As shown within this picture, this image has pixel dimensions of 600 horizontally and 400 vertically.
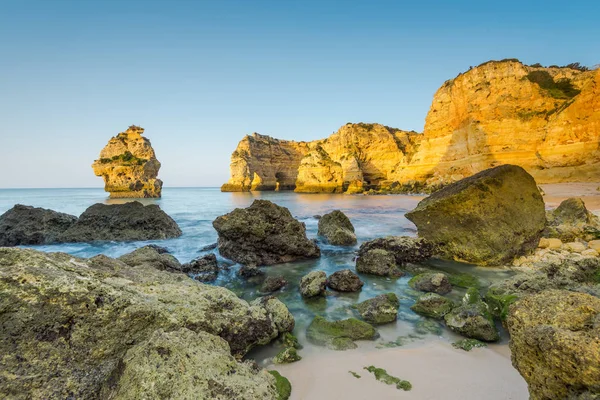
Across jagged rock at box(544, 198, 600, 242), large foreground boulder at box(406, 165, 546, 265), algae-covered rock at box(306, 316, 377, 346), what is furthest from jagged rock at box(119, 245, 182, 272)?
jagged rock at box(544, 198, 600, 242)

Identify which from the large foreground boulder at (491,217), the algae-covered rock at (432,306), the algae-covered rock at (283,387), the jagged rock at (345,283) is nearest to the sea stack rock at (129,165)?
the jagged rock at (345,283)

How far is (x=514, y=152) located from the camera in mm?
30562

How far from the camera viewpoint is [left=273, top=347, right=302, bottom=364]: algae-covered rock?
3.28m

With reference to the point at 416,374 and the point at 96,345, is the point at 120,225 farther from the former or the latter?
the point at 416,374

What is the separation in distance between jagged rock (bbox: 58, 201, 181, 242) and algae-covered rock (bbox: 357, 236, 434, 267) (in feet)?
29.3

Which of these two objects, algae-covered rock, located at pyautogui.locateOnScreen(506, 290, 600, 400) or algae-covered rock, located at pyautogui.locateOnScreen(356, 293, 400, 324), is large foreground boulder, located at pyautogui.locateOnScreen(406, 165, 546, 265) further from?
algae-covered rock, located at pyautogui.locateOnScreen(506, 290, 600, 400)

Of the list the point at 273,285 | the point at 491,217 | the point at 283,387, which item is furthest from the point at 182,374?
the point at 491,217

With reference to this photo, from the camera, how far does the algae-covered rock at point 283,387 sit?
266 centimetres

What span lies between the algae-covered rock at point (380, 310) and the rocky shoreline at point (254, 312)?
0.02m

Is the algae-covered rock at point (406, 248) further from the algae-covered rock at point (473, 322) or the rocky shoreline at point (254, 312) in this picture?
the algae-covered rock at point (473, 322)

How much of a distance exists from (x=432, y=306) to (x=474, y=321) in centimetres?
82

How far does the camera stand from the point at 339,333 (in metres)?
3.90

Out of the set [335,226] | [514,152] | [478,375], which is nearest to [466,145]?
[514,152]

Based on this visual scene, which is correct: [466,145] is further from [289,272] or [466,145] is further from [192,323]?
[192,323]
